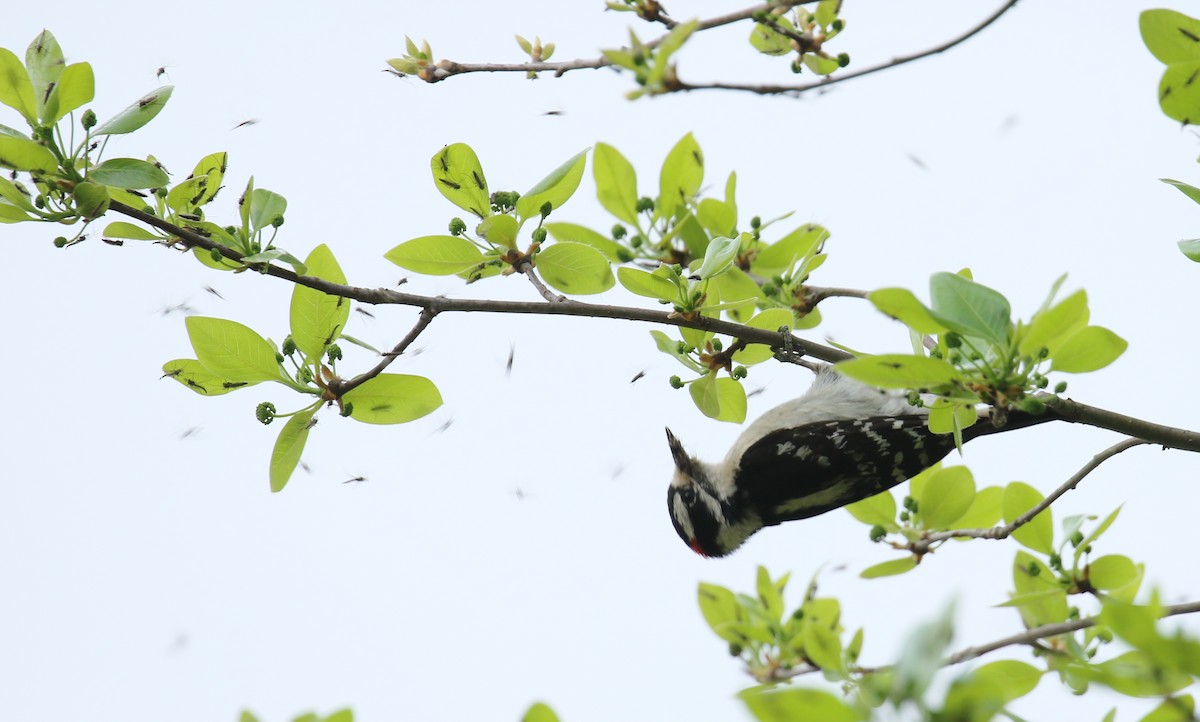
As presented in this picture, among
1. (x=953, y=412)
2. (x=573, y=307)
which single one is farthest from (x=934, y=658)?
(x=573, y=307)

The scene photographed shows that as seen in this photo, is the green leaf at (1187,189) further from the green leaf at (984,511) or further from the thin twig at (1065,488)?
the green leaf at (984,511)

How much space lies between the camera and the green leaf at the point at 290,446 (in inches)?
89.5

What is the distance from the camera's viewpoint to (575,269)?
7.83ft

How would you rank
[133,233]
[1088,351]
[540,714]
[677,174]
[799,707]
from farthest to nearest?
[677,174] < [133,233] < [1088,351] < [540,714] < [799,707]

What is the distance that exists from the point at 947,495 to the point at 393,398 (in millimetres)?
1413

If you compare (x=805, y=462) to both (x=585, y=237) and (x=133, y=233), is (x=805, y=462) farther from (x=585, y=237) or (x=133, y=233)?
(x=133, y=233)

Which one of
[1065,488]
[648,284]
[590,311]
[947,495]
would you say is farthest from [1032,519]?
[590,311]

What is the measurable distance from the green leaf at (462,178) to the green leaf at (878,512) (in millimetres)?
1232

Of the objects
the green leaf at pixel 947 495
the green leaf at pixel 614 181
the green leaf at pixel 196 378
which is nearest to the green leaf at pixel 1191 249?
the green leaf at pixel 947 495

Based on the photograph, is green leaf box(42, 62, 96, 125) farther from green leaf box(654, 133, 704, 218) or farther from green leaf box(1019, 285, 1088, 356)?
green leaf box(1019, 285, 1088, 356)

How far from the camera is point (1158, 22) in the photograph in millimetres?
2080

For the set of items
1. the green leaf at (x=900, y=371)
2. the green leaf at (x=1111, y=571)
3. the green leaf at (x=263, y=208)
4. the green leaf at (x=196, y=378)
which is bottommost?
the green leaf at (x=1111, y=571)

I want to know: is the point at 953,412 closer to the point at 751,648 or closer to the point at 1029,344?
the point at 1029,344

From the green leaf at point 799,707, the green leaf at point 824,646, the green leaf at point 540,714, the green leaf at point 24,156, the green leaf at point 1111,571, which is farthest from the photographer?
the green leaf at point 1111,571
